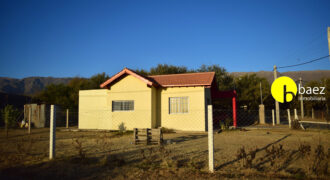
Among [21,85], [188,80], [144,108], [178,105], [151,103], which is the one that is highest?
[21,85]

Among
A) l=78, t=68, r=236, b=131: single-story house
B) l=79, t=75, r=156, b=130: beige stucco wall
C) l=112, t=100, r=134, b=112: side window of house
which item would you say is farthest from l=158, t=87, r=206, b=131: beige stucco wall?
l=112, t=100, r=134, b=112: side window of house

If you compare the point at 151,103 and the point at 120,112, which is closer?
the point at 151,103

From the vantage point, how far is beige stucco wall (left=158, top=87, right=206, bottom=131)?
13133 mm

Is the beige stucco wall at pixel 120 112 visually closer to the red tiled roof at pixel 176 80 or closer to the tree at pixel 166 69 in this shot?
the red tiled roof at pixel 176 80

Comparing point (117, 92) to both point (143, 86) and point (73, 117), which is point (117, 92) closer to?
point (143, 86)

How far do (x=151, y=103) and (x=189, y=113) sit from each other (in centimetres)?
271

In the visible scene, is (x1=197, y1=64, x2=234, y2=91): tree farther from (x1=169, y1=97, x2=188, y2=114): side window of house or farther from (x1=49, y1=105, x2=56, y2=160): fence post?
(x1=49, y1=105, x2=56, y2=160): fence post

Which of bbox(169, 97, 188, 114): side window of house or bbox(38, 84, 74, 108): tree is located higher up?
bbox(38, 84, 74, 108): tree

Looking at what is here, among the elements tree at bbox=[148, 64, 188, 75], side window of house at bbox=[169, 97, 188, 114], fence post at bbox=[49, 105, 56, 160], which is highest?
tree at bbox=[148, 64, 188, 75]

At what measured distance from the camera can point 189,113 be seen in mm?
13359

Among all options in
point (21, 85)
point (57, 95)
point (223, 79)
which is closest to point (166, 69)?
point (223, 79)

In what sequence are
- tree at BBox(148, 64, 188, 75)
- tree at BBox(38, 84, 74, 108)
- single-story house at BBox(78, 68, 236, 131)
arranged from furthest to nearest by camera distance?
tree at BBox(148, 64, 188, 75)
tree at BBox(38, 84, 74, 108)
single-story house at BBox(78, 68, 236, 131)

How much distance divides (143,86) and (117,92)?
2.12 m

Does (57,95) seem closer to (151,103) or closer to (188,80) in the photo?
(151,103)
